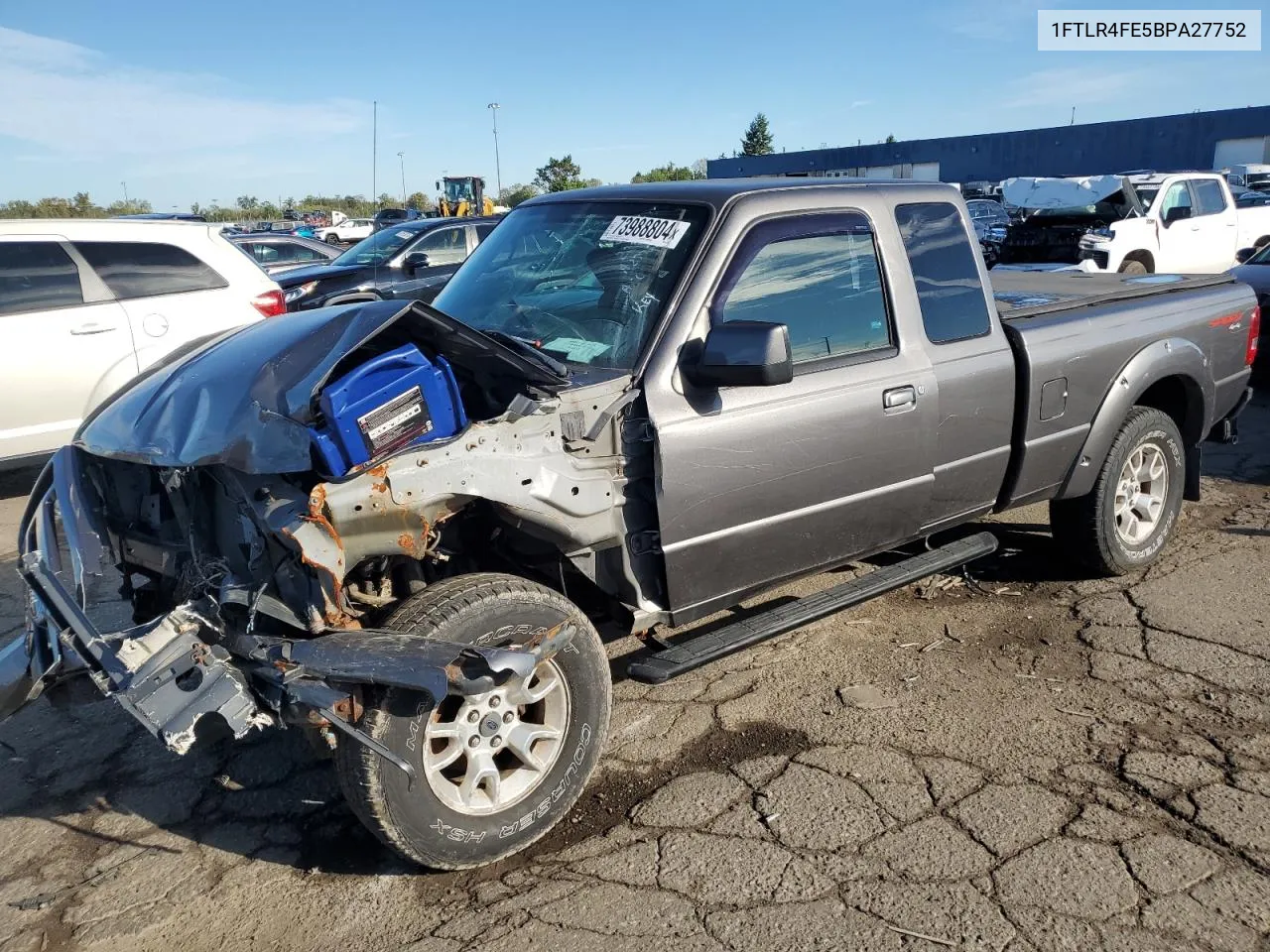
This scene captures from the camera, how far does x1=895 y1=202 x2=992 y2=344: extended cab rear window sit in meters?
4.02

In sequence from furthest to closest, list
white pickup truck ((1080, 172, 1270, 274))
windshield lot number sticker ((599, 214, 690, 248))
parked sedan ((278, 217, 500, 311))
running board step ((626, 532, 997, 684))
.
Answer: white pickup truck ((1080, 172, 1270, 274)) → parked sedan ((278, 217, 500, 311)) → windshield lot number sticker ((599, 214, 690, 248)) → running board step ((626, 532, 997, 684))

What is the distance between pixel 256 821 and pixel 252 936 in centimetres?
60

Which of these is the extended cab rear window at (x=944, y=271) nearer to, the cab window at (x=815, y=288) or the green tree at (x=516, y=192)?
the cab window at (x=815, y=288)

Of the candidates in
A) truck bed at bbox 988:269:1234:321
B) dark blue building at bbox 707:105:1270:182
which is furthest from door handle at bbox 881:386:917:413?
dark blue building at bbox 707:105:1270:182

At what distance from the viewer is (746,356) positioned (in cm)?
315

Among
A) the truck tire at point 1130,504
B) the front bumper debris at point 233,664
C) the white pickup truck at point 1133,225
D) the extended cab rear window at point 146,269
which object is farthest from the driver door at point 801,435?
the white pickup truck at point 1133,225

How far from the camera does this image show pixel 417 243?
39.3ft

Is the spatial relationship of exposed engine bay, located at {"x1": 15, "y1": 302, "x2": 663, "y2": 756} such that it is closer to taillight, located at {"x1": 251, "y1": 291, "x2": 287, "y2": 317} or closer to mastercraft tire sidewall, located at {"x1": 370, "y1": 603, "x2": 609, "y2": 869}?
mastercraft tire sidewall, located at {"x1": 370, "y1": 603, "x2": 609, "y2": 869}

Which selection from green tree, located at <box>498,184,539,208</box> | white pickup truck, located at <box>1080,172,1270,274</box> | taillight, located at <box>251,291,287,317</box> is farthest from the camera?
green tree, located at <box>498,184,539,208</box>

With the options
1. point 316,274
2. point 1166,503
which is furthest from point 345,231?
point 1166,503

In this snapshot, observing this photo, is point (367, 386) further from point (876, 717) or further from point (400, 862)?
point (876, 717)

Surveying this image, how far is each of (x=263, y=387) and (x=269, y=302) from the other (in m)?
5.04

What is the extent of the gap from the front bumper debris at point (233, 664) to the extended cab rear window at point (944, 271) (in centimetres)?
215

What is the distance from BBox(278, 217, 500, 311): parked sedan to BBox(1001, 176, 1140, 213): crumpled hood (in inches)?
315
